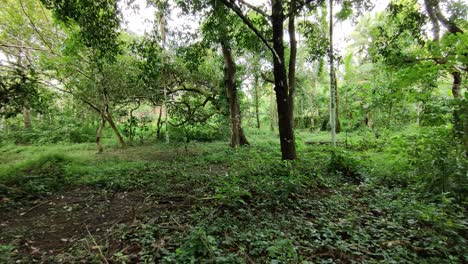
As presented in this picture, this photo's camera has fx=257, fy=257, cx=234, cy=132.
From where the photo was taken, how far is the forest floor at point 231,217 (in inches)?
106

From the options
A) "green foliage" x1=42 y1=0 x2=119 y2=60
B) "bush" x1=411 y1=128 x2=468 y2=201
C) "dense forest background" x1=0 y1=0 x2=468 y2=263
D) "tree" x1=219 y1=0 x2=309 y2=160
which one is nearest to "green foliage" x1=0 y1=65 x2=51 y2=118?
"dense forest background" x1=0 y1=0 x2=468 y2=263

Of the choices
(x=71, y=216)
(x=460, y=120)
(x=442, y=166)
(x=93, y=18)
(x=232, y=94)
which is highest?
(x=93, y=18)

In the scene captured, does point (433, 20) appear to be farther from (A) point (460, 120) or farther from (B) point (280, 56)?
(B) point (280, 56)

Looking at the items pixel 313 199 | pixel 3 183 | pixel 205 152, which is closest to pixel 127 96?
pixel 205 152

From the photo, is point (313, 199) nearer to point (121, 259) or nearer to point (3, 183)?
point (121, 259)

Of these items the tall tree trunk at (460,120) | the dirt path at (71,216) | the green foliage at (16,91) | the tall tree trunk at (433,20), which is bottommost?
the dirt path at (71,216)

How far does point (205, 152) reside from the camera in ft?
30.4

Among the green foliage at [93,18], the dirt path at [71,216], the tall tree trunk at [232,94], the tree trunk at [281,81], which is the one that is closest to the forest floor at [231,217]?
the dirt path at [71,216]

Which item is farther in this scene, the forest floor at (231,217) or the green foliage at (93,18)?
the green foliage at (93,18)

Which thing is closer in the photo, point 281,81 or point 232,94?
point 281,81

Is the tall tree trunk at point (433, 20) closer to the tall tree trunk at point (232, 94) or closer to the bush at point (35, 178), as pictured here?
the tall tree trunk at point (232, 94)

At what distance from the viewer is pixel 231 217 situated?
3.49 m

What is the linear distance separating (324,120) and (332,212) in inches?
624

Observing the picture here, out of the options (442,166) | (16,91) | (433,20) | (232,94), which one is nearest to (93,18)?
(16,91)
